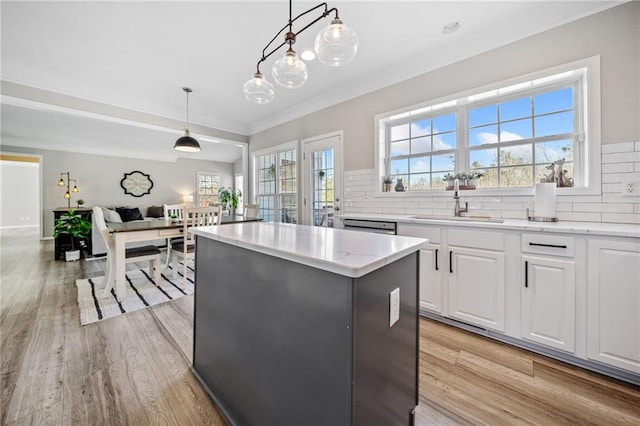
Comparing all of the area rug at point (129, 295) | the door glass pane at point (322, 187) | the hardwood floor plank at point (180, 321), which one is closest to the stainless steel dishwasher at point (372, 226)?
the door glass pane at point (322, 187)

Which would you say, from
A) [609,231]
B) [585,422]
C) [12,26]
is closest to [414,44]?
[609,231]

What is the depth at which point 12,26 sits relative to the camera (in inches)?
91.4

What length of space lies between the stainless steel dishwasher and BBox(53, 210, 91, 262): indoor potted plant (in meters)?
4.89

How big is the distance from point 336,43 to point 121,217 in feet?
24.7

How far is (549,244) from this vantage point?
1714 mm

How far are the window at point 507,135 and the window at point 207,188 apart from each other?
7.49 meters

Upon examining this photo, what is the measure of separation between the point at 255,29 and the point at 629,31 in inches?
114

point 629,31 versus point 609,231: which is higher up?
point 629,31

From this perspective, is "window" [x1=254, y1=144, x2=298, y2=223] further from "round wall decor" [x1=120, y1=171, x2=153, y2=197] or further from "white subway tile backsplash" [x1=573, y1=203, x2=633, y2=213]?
"round wall decor" [x1=120, y1=171, x2=153, y2=197]

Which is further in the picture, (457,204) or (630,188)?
(457,204)

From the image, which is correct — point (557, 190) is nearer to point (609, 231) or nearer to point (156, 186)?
point (609, 231)

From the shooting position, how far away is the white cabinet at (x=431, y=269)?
223cm

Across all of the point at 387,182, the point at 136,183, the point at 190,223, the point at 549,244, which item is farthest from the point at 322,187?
the point at 136,183

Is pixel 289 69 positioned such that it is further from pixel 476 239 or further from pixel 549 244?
pixel 549 244
